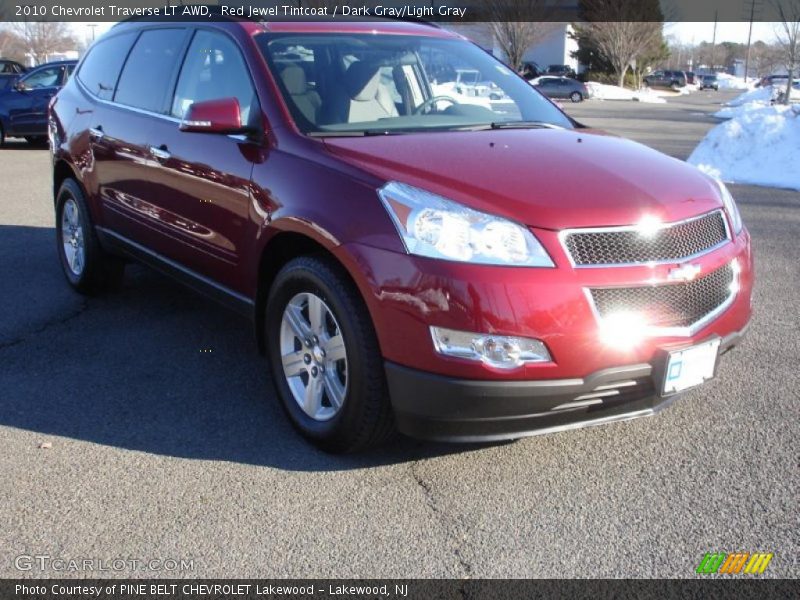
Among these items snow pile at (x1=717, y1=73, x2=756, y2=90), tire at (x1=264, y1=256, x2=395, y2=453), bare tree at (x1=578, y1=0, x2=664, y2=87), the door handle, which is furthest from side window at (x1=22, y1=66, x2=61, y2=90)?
snow pile at (x1=717, y1=73, x2=756, y2=90)

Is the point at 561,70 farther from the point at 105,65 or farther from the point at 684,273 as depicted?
the point at 684,273

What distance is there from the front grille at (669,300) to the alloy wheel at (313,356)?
1.04m

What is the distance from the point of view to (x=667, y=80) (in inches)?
2527

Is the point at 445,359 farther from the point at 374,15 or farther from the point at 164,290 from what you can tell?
the point at 164,290

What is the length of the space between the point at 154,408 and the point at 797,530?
2834 millimetres

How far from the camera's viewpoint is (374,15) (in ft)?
17.0

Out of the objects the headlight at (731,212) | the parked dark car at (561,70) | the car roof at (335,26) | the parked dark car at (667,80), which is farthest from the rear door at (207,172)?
the parked dark car at (667,80)

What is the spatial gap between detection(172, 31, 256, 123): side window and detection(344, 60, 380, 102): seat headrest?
0.48m

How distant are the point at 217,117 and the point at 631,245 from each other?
6.29 ft

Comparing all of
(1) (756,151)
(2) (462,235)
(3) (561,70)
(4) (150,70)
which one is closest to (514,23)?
(3) (561,70)

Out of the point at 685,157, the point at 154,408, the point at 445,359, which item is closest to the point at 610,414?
the point at 445,359

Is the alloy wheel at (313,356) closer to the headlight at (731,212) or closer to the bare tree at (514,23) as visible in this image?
the headlight at (731,212)

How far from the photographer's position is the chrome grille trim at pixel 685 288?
298 centimetres

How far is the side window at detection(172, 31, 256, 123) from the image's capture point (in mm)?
4084
